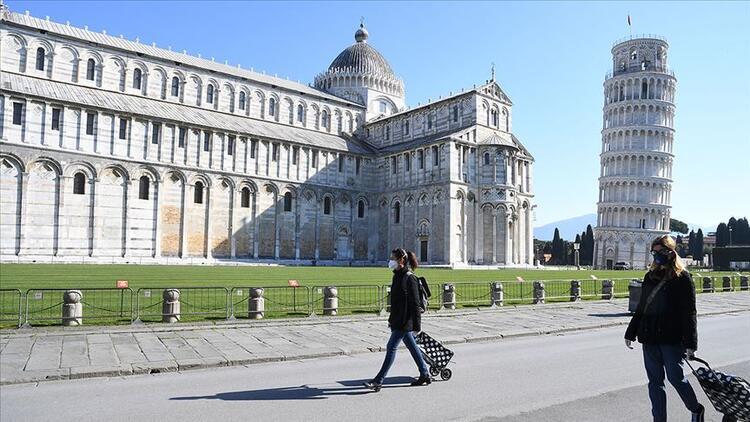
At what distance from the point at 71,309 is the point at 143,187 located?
121 feet

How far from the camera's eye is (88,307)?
15766 mm

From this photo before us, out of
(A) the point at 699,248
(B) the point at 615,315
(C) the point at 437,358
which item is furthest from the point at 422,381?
(A) the point at 699,248

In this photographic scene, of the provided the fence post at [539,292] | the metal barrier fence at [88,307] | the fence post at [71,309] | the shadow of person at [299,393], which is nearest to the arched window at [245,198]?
the metal barrier fence at [88,307]

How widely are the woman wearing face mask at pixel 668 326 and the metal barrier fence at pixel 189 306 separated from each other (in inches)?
444

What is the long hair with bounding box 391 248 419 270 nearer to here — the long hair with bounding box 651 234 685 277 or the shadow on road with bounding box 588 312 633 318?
the long hair with bounding box 651 234 685 277

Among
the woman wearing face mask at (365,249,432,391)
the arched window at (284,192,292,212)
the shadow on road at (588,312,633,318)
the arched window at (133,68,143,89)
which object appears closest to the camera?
the woman wearing face mask at (365,249,432,391)

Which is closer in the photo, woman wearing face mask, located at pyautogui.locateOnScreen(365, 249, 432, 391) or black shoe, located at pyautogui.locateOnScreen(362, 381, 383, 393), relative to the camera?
black shoe, located at pyautogui.locateOnScreen(362, 381, 383, 393)

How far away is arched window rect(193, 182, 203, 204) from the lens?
51.7 meters

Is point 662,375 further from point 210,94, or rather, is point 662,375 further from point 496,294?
point 210,94

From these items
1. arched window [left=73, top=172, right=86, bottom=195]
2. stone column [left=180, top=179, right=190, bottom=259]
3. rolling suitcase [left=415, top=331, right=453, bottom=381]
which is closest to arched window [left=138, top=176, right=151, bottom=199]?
stone column [left=180, top=179, right=190, bottom=259]

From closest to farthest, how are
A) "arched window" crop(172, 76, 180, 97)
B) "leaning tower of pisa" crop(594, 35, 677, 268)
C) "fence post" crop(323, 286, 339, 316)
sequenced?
"fence post" crop(323, 286, 339, 316)
"arched window" crop(172, 76, 180, 97)
"leaning tower of pisa" crop(594, 35, 677, 268)

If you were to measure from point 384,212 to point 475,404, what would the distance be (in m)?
55.7

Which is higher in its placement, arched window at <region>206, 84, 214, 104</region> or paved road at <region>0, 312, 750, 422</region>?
arched window at <region>206, 84, 214, 104</region>

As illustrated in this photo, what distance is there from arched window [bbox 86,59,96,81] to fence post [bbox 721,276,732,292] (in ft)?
167
